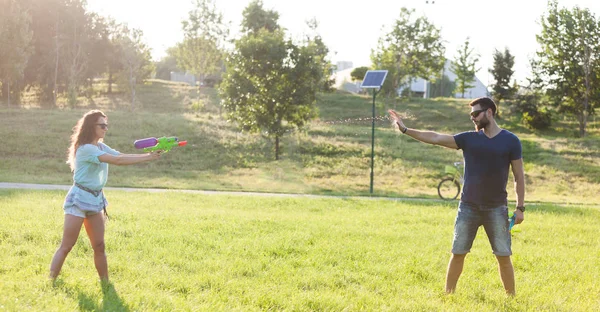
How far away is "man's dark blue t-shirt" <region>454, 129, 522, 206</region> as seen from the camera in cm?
579

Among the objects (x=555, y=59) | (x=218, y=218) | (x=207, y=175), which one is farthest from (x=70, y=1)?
(x=218, y=218)

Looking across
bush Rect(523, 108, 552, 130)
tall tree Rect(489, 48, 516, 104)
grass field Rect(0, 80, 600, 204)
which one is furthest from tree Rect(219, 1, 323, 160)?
tall tree Rect(489, 48, 516, 104)

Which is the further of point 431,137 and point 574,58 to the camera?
point 574,58

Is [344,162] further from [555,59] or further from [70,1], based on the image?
[70,1]

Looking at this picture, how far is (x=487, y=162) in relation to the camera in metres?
5.82

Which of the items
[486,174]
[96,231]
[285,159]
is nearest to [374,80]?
[285,159]

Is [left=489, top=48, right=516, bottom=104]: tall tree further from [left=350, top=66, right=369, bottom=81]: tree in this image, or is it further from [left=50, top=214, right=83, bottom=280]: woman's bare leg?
[left=50, top=214, right=83, bottom=280]: woman's bare leg

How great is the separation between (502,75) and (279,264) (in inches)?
1692

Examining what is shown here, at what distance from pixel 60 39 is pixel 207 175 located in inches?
1248

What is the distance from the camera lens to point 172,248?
804cm

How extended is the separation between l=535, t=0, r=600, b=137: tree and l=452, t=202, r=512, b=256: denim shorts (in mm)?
36615

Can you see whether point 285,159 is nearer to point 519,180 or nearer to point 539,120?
point 539,120

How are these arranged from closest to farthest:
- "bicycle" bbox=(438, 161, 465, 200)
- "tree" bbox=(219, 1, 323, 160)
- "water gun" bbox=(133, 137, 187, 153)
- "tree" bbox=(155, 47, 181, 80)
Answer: "water gun" bbox=(133, 137, 187, 153) → "bicycle" bbox=(438, 161, 465, 200) → "tree" bbox=(219, 1, 323, 160) → "tree" bbox=(155, 47, 181, 80)

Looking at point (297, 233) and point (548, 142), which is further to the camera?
point (548, 142)
